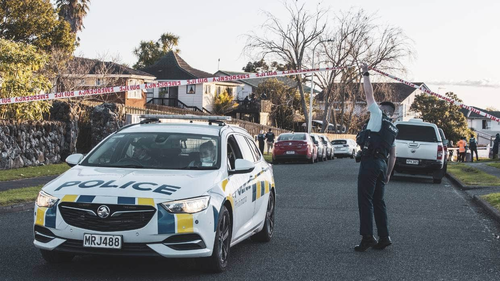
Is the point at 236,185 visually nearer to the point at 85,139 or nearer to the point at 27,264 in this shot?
the point at 27,264

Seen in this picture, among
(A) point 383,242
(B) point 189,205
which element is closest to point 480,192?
(A) point 383,242

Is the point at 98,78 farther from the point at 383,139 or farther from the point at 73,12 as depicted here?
the point at 383,139

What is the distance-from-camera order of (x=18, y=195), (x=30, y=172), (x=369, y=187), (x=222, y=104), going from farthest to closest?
(x=222, y=104), (x=30, y=172), (x=18, y=195), (x=369, y=187)

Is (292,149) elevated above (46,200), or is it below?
below

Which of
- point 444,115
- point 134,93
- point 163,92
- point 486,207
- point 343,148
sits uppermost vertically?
point 163,92

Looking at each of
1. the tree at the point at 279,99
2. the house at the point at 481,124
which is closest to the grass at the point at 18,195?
the tree at the point at 279,99

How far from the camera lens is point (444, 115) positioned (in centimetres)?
8831

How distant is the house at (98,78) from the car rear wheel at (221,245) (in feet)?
89.2

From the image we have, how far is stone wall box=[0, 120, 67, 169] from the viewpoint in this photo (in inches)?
875

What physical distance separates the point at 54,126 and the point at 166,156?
1781 centimetres

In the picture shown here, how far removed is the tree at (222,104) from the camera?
2715 inches

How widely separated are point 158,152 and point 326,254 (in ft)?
7.70

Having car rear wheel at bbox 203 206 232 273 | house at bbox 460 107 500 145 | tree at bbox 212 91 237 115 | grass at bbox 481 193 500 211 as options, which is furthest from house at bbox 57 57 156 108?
house at bbox 460 107 500 145

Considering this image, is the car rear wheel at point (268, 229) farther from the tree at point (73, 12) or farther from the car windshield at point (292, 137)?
the tree at point (73, 12)
